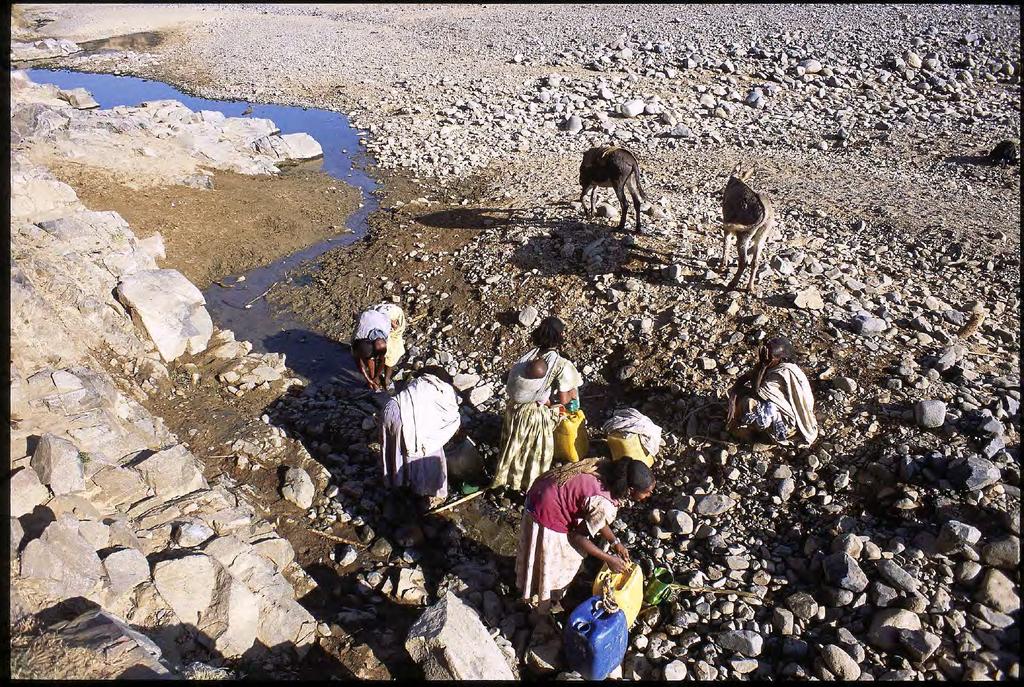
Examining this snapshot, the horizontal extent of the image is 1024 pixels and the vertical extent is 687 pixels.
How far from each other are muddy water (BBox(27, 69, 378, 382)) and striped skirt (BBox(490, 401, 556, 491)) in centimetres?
263

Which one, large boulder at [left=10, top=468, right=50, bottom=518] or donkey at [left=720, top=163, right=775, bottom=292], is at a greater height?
donkey at [left=720, top=163, right=775, bottom=292]

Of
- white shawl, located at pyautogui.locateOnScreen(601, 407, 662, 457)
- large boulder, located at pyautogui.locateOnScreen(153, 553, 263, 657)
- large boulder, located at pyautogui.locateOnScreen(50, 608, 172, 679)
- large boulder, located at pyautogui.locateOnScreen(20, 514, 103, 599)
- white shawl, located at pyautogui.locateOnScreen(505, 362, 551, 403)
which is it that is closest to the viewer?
large boulder, located at pyautogui.locateOnScreen(50, 608, 172, 679)

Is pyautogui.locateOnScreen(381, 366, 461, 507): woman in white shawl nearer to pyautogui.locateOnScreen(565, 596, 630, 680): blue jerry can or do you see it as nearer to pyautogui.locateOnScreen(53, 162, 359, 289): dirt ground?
pyautogui.locateOnScreen(565, 596, 630, 680): blue jerry can

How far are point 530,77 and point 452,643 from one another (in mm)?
14354

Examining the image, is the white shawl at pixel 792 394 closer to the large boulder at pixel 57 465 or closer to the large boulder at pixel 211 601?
the large boulder at pixel 211 601

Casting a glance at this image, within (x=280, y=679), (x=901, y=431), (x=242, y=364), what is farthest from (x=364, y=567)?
(x=901, y=431)

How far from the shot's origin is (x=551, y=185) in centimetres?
1017

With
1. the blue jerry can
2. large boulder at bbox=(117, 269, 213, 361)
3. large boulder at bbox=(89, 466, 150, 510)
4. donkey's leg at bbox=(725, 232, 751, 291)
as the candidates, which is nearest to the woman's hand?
the blue jerry can

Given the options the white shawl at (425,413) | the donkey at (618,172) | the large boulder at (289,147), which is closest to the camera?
the white shawl at (425,413)

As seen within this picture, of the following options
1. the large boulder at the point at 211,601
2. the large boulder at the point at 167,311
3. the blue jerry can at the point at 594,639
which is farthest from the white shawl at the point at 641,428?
the large boulder at the point at 167,311

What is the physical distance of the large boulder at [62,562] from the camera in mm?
3266

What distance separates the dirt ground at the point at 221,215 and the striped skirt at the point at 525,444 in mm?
5601

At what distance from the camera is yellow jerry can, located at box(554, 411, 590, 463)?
5.14m

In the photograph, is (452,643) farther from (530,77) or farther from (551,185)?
(530,77)
